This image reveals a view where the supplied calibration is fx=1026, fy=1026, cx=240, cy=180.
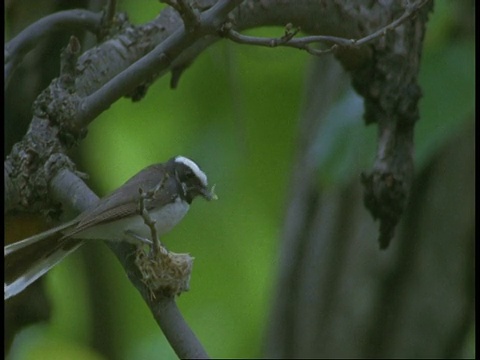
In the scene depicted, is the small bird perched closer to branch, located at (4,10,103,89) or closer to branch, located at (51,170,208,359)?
branch, located at (51,170,208,359)

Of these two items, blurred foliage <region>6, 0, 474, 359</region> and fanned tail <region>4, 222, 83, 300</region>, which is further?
blurred foliage <region>6, 0, 474, 359</region>

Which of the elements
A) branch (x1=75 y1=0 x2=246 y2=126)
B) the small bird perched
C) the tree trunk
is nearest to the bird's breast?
the small bird perched

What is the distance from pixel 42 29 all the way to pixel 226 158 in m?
0.52

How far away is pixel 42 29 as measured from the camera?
917 millimetres

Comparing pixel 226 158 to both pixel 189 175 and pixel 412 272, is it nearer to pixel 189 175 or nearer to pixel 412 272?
pixel 412 272

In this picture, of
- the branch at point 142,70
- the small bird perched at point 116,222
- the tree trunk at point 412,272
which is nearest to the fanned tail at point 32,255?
the small bird perched at point 116,222

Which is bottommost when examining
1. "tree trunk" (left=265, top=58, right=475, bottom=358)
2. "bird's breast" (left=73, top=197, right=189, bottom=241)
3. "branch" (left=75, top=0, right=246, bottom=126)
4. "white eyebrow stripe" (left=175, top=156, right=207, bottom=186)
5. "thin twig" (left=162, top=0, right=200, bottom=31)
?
"tree trunk" (left=265, top=58, right=475, bottom=358)

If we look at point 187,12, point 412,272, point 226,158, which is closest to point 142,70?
point 187,12

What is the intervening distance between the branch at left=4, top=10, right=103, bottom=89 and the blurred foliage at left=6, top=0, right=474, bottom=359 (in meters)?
0.09

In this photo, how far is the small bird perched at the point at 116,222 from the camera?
2.56ft

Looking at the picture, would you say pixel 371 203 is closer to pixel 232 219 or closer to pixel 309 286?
pixel 232 219

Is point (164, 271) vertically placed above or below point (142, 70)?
below

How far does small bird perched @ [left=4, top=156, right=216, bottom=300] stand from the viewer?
782 mm

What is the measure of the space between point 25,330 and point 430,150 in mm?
505
